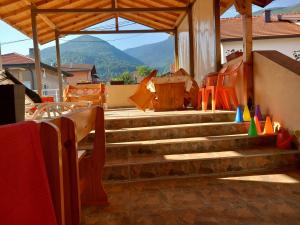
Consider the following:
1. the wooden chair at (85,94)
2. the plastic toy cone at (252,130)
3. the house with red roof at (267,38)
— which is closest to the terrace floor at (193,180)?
the plastic toy cone at (252,130)

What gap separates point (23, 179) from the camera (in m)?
0.99

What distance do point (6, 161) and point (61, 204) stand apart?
13.1 inches

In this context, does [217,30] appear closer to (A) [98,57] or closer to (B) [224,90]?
(B) [224,90]

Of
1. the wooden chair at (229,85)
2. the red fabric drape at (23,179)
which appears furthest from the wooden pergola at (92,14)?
the red fabric drape at (23,179)

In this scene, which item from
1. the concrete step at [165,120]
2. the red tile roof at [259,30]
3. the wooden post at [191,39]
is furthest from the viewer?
the red tile roof at [259,30]

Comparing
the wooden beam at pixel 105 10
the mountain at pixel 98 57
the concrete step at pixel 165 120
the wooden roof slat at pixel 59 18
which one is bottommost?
the concrete step at pixel 165 120

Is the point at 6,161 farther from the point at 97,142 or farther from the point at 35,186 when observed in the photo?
the point at 97,142

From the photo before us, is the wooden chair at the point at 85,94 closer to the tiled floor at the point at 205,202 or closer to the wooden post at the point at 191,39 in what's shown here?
the wooden post at the point at 191,39

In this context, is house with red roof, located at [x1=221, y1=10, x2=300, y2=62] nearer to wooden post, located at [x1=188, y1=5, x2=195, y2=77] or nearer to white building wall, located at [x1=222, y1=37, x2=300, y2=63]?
white building wall, located at [x1=222, y1=37, x2=300, y2=63]

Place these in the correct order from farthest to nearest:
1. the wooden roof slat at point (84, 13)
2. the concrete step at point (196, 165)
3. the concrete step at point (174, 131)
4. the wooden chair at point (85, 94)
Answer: the wooden chair at point (85, 94) → the wooden roof slat at point (84, 13) → the concrete step at point (174, 131) → the concrete step at point (196, 165)

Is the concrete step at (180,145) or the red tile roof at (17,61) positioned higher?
the red tile roof at (17,61)

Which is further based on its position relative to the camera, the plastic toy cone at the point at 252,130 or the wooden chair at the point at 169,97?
the wooden chair at the point at 169,97

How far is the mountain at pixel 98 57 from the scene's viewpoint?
79.9 meters

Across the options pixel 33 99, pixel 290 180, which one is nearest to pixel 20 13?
pixel 33 99
